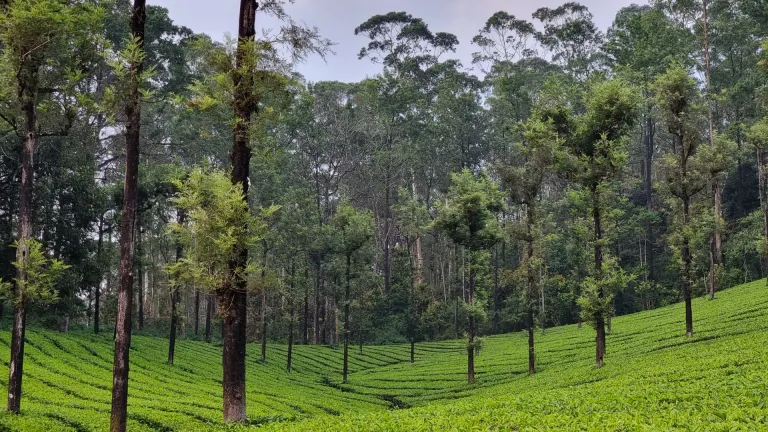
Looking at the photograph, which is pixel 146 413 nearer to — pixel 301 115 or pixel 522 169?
pixel 522 169

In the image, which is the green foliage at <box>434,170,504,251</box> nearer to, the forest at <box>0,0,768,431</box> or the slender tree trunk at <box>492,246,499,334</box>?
the forest at <box>0,0,768,431</box>

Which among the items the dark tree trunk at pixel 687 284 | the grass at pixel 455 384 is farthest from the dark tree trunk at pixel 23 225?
the dark tree trunk at pixel 687 284

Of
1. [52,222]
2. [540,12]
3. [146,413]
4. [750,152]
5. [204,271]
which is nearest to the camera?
[204,271]

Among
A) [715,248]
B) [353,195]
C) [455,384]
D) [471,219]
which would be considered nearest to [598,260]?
[471,219]

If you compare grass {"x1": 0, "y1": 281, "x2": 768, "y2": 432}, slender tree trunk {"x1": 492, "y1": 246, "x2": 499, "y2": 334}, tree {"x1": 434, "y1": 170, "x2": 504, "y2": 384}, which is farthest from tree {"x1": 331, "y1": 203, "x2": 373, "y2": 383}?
slender tree trunk {"x1": 492, "y1": 246, "x2": 499, "y2": 334}

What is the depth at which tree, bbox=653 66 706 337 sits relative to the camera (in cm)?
2553

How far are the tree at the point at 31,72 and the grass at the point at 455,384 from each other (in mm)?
3372

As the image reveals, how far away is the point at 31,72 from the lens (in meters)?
16.1

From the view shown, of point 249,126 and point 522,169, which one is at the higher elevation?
point 522,169

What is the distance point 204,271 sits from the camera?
43.6ft

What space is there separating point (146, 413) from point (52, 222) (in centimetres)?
2351

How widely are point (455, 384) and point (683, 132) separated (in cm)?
1732

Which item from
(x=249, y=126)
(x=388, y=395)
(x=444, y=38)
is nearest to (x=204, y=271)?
(x=249, y=126)

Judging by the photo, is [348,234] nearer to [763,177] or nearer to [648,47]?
[763,177]
